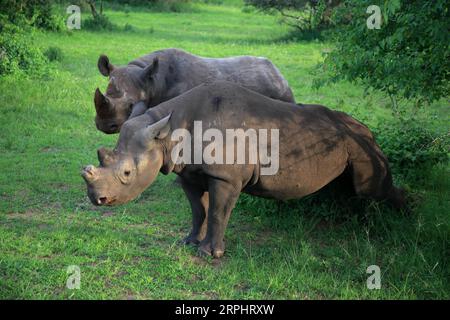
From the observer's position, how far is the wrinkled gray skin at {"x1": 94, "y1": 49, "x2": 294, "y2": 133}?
7254 millimetres

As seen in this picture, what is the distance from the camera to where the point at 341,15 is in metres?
7.19

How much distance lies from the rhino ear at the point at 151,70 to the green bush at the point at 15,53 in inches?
280

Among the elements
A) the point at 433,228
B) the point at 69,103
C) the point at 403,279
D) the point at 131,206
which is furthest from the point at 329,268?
the point at 69,103

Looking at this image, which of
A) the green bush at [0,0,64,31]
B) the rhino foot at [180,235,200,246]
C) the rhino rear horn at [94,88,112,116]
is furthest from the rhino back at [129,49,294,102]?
the green bush at [0,0,64,31]

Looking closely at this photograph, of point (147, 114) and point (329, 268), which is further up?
point (147, 114)

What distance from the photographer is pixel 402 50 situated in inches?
255

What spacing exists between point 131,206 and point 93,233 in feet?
3.65

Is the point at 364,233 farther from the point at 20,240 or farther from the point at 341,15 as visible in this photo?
the point at 20,240

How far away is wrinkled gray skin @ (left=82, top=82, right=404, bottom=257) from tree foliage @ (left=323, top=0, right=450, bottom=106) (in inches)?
22.9

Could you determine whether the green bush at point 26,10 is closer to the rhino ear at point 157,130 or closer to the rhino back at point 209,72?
the rhino back at point 209,72

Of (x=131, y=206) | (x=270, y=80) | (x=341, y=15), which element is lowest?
(x=131, y=206)

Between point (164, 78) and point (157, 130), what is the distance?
90.5 inches

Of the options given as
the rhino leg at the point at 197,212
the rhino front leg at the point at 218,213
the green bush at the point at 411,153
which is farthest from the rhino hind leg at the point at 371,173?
the rhino leg at the point at 197,212

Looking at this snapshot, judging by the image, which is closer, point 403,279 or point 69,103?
point 403,279
